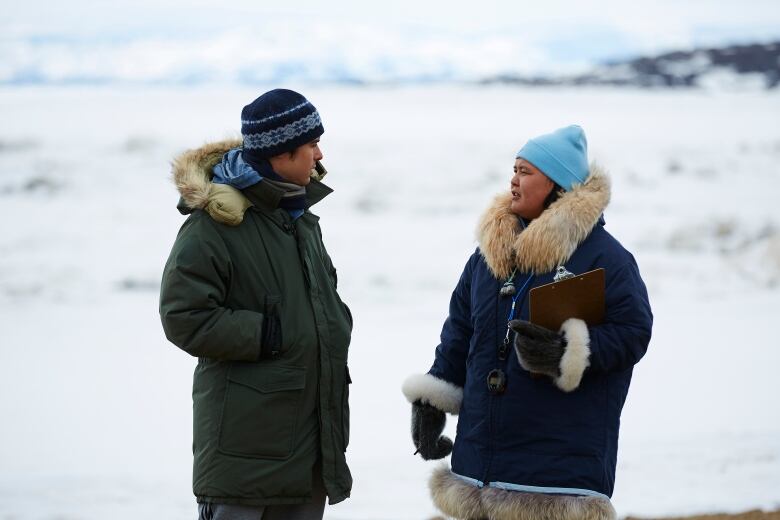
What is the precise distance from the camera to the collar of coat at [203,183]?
2598 millimetres

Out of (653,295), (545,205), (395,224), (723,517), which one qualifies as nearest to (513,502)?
(545,205)

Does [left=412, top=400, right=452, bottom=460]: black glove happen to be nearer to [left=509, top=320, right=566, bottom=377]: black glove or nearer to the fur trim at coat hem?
the fur trim at coat hem

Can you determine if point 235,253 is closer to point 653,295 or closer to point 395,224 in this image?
point 653,295

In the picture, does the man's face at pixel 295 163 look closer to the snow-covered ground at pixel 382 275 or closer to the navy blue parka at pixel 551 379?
the snow-covered ground at pixel 382 275

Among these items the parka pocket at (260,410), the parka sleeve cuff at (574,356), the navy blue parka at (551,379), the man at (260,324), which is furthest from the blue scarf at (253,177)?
the parka sleeve cuff at (574,356)

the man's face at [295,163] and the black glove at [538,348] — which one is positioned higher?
the man's face at [295,163]

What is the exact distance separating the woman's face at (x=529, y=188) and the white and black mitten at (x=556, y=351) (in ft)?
1.22

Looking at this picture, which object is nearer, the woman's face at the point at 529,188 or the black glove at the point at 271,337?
the black glove at the point at 271,337

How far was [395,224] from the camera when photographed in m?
13.8

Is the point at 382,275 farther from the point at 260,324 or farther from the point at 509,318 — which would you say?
the point at 260,324

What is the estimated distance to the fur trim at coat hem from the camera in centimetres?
268

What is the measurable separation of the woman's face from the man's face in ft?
1.83

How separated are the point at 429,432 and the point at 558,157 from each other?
0.88m

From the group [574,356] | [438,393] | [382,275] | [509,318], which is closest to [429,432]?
[438,393]
